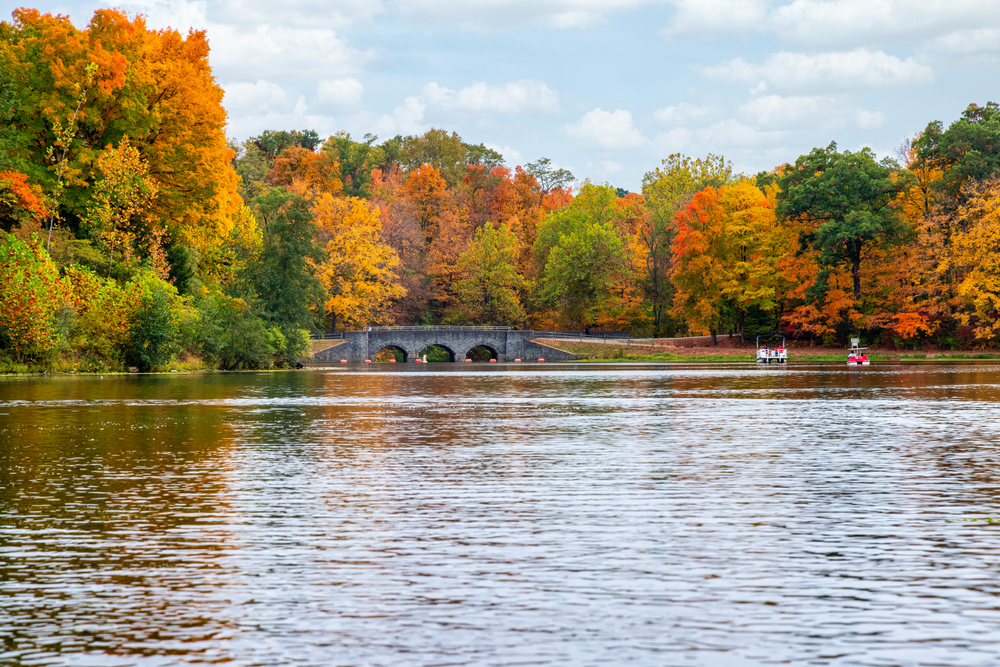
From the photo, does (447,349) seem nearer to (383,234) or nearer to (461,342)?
(461,342)

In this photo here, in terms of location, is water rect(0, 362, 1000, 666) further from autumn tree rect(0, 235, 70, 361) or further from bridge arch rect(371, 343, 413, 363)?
bridge arch rect(371, 343, 413, 363)

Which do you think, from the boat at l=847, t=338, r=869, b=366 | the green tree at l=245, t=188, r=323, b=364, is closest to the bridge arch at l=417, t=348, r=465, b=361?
the green tree at l=245, t=188, r=323, b=364

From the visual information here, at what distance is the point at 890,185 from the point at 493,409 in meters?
67.3

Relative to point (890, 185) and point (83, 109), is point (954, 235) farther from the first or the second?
point (83, 109)

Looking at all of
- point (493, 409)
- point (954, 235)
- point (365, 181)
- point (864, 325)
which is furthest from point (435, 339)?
point (493, 409)

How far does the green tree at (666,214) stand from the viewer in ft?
370

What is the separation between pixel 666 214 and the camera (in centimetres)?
11288

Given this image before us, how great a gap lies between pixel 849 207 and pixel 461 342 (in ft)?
138

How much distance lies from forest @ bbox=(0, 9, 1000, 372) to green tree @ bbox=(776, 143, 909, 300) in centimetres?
19

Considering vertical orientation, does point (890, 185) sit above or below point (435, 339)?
above

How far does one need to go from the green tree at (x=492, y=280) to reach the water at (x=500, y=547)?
94685 millimetres

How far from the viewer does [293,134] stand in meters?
147

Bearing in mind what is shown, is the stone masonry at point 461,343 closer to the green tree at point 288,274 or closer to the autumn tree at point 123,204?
the green tree at point 288,274

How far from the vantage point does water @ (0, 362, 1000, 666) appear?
7121 mm
